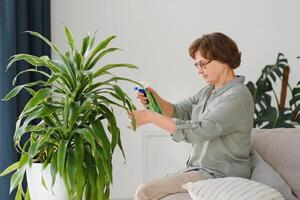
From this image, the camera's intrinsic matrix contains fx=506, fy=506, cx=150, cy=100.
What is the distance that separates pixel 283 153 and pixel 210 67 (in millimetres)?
551

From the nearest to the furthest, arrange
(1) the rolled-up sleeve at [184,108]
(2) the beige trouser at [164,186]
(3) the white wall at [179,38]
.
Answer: (2) the beige trouser at [164,186]
(1) the rolled-up sleeve at [184,108]
(3) the white wall at [179,38]

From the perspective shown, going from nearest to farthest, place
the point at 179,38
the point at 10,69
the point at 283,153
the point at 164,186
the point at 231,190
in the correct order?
the point at 231,190
the point at 164,186
the point at 283,153
the point at 10,69
the point at 179,38

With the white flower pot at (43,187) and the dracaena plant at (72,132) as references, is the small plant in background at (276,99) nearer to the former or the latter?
the dracaena plant at (72,132)

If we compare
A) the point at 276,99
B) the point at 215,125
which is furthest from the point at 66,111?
the point at 276,99

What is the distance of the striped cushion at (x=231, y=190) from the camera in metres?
2.05

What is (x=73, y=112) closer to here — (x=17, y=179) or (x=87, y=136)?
(x=87, y=136)

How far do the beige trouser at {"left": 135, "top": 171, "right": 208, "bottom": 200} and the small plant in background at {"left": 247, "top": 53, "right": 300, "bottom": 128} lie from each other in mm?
1245

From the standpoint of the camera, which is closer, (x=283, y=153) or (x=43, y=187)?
(x=43, y=187)

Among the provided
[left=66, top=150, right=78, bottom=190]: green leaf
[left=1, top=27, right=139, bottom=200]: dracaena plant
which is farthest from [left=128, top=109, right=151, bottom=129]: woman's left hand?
[left=66, top=150, right=78, bottom=190]: green leaf

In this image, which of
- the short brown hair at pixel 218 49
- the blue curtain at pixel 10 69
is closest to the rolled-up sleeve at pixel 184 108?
the short brown hair at pixel 218 49

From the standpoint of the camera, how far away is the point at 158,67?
402cm

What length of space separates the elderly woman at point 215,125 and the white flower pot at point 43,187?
350mm

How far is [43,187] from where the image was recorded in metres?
2.26

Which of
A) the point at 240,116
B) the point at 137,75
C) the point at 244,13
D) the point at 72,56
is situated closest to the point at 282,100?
the point at 244,13
